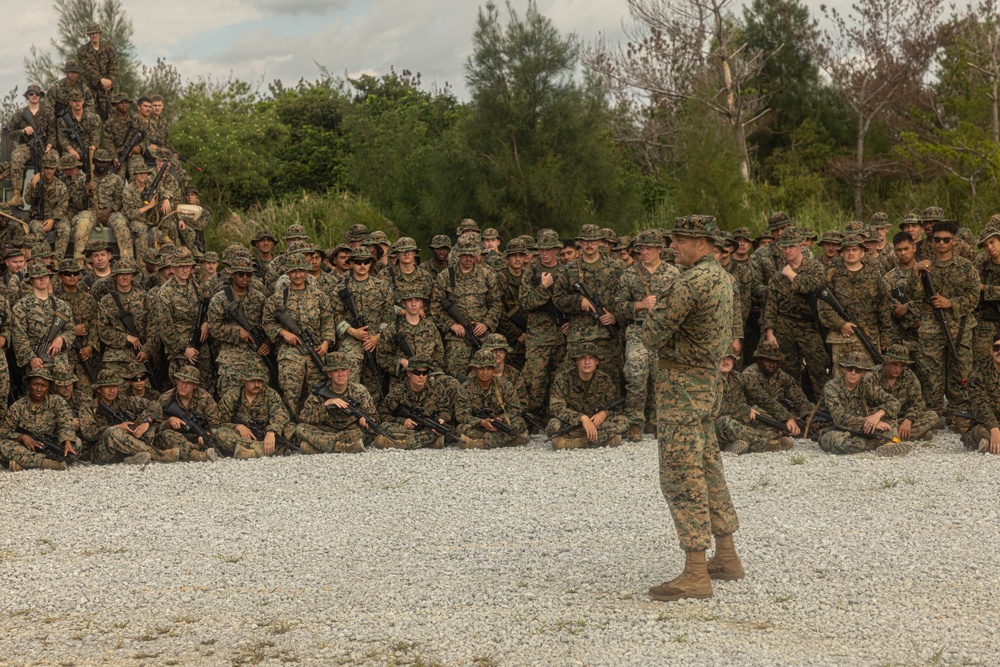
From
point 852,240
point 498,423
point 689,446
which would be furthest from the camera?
point 852,240

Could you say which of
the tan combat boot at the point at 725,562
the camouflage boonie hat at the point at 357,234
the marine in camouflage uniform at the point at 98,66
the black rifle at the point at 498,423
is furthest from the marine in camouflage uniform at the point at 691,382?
the marine in camouflage uniform at the point at 98,66

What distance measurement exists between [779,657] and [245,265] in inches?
320

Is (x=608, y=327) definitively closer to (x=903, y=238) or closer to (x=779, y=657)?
(x=903, y=238)

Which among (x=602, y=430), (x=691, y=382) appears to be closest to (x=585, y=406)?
(x=602, y=430)

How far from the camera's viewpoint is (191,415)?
11742mm

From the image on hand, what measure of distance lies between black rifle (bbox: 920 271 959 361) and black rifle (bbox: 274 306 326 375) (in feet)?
20.2

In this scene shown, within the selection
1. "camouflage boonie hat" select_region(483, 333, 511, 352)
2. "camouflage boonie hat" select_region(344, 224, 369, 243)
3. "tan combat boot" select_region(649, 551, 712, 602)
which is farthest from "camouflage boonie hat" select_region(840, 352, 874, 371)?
"camouflage boonie hat" select_region(344, 224, 369, 243)

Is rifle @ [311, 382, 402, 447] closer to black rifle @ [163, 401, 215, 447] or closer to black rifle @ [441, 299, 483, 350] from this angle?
black rifle @ [163, 401, 215, 447]

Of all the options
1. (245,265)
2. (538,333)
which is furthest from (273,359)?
(538,333)

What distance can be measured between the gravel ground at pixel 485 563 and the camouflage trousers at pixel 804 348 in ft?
6.06

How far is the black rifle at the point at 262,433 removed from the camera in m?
11.8

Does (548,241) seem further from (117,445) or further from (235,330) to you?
(117,445)

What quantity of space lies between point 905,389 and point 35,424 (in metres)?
8.35

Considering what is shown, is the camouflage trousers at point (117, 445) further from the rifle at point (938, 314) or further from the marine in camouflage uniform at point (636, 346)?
the rifle at point (938, 314)
